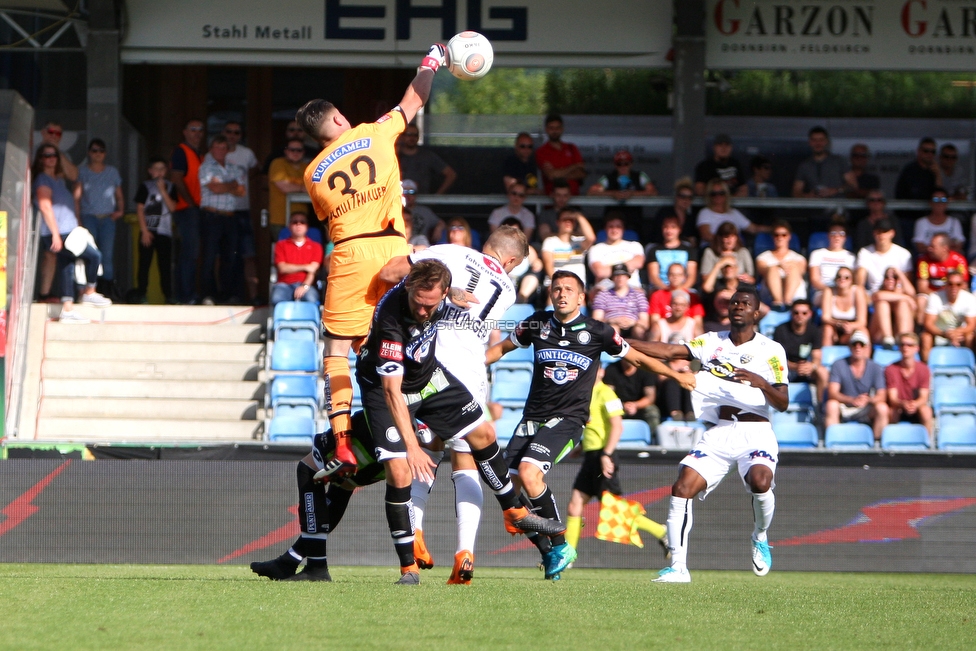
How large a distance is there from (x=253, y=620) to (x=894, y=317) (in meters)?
10.6

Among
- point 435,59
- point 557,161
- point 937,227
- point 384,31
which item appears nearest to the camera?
point 435,59

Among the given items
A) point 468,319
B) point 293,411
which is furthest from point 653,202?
point 468,319

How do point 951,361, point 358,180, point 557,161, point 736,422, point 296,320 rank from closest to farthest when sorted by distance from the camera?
point 358,180 < point 736,422 < point 951,361 < point 296,320 < point 557,161

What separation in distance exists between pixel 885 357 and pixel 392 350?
872 centimetres

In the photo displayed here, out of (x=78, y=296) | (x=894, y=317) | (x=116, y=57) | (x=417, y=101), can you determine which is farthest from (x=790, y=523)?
(x=116, y=57)

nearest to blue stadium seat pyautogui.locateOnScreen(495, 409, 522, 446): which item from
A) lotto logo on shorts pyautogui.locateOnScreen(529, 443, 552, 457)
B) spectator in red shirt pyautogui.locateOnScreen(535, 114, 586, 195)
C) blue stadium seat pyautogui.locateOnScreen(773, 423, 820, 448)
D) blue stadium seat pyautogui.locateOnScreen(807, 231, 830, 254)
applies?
blue stadium seat pyautogui.locateOnScreen(773, 423, 820, 448)

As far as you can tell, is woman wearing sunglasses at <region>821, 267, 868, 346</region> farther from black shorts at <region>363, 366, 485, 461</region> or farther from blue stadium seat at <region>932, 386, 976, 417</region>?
black shorts at <region>363, 366, 485, 461</region>

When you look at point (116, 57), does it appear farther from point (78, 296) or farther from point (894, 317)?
point (894, 317)

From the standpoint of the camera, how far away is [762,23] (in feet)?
53.3

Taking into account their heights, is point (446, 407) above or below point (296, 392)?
above

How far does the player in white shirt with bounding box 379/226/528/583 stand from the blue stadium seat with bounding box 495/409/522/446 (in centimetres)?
504

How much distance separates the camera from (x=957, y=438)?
13.2 metres

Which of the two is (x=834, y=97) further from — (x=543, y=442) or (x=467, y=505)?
(x=467, y=505)

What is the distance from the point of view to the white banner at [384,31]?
1591 cm
